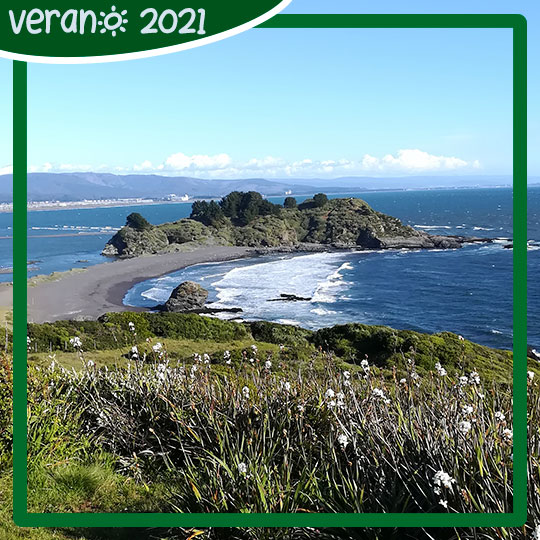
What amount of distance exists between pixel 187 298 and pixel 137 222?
0.64 m

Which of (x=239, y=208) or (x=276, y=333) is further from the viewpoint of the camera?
(x=276, y=333)

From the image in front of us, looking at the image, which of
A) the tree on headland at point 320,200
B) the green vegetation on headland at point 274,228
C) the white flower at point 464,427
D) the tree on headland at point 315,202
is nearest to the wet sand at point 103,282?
the green vegetation on headland at point 274,228

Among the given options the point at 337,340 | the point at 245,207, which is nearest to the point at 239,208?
the point at 245,207

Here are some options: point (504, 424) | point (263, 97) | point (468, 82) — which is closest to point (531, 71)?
point (468, 82)

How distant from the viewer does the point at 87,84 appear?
328 centimetres

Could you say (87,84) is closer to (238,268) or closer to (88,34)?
(88,34)

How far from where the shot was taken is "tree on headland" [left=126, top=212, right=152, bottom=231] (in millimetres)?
4041

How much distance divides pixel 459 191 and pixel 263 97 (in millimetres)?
1365

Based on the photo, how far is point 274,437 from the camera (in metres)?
3.77

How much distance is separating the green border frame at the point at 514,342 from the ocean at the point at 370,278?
0.50 m

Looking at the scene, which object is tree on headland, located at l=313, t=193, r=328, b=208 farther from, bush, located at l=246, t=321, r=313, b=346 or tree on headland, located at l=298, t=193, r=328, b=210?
bush, located at l=246, t=321, r=313, b=346

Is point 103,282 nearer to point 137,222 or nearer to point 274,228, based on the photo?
point 137,222

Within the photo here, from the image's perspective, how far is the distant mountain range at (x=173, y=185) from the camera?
11.1 feet

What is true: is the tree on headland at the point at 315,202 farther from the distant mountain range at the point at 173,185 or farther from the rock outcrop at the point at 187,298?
the rock outcrop at the point at 187,298
